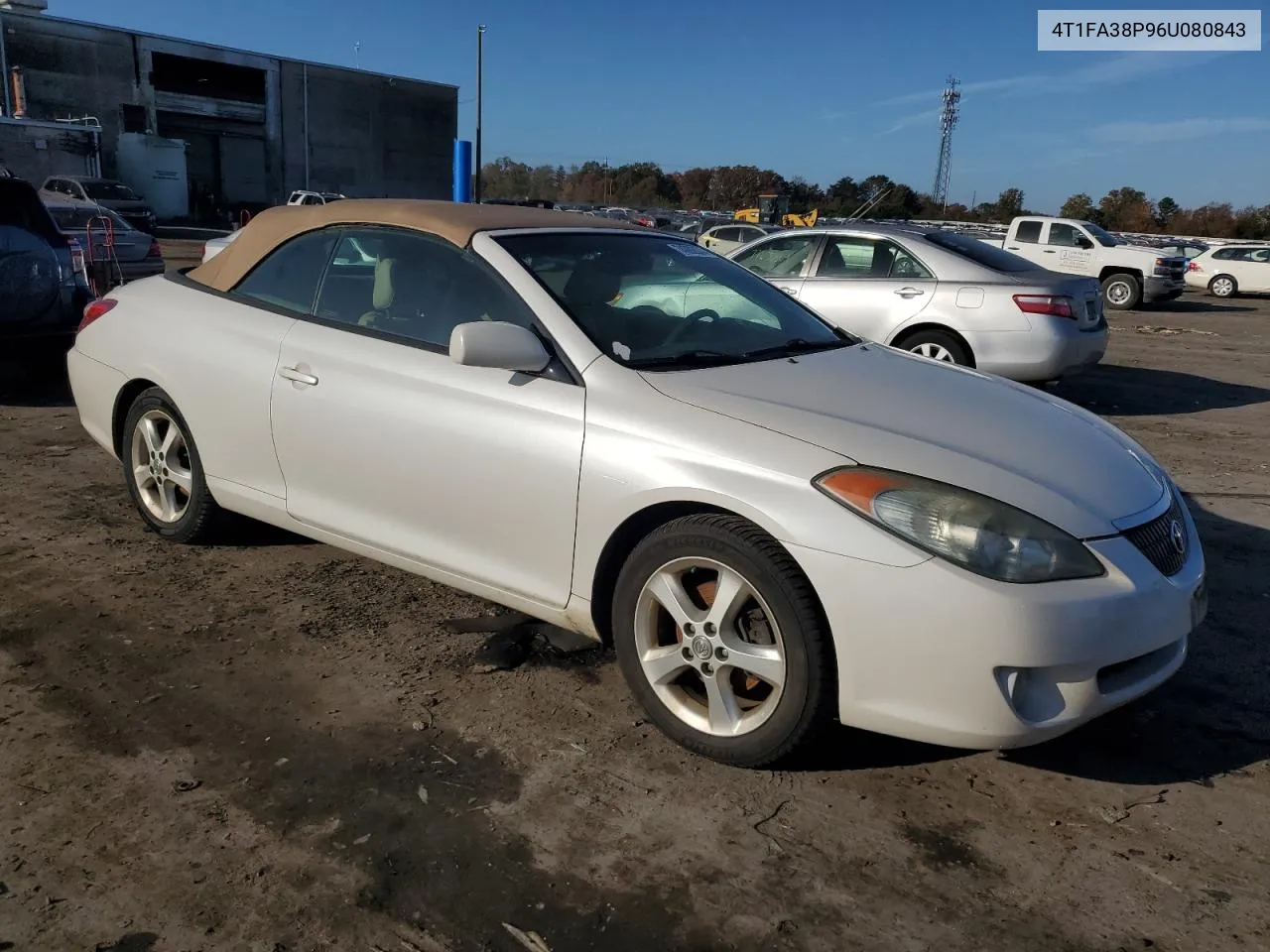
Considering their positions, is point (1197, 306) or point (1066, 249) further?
point (1197, 306)

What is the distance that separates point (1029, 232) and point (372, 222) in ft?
68.4

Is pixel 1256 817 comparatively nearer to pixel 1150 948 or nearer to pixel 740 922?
pixel 1150 948

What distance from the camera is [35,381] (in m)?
8.35

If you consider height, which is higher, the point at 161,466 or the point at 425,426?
the point at 425,426

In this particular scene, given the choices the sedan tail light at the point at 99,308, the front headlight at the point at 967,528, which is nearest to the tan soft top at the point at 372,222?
the sedan tail light at the point at 99,308

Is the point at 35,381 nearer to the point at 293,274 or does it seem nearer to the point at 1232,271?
the point at 293,274

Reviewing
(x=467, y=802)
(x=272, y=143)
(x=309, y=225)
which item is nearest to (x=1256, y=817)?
(x=467, y=802)

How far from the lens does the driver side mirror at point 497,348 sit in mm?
3094

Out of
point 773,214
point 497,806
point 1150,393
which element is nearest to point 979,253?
point 1150,393

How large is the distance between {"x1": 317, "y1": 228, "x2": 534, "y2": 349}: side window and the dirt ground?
44.8 inches

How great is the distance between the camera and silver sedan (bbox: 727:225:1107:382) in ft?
26.8

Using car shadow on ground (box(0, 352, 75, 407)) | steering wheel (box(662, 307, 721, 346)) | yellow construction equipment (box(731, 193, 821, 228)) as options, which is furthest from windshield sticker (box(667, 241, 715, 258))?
yellow construction equipment (box(731, 193, 821, 228))

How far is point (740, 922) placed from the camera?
229cm

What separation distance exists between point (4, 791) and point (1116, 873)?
291 centimetres
